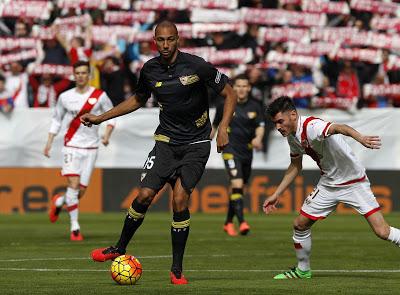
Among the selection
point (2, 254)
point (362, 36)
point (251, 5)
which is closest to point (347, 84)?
point (362, 36)

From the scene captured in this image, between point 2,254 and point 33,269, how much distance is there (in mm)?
2425

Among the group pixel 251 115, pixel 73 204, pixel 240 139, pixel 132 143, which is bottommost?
pixel 132 143

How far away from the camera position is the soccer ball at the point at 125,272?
1198cm

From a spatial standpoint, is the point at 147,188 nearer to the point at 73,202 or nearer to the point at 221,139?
the point at 221,139

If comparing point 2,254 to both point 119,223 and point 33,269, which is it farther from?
point 119,223

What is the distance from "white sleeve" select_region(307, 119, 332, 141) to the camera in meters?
12.0

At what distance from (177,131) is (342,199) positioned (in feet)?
6.06

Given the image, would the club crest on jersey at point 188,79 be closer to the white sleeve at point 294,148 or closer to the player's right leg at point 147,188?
the player's right leg at point 147,188

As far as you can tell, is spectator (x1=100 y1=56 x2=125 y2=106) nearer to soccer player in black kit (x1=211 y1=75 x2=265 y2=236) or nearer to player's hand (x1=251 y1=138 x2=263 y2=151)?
soccer player in black kit (x1=211 y1=75 x2=265 y2=236)

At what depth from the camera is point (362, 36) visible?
26.4 m

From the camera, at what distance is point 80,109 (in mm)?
19250

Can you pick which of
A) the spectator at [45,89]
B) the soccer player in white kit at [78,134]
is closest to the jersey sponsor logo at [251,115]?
the soccer player in white kit at [78,134]

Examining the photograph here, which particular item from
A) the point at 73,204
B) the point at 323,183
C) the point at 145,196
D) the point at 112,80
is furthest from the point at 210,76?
the point at 112,80

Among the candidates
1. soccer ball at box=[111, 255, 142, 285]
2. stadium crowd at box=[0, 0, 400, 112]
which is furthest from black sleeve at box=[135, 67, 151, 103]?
stadium crowd at box=[0, 0, 400, 112]
